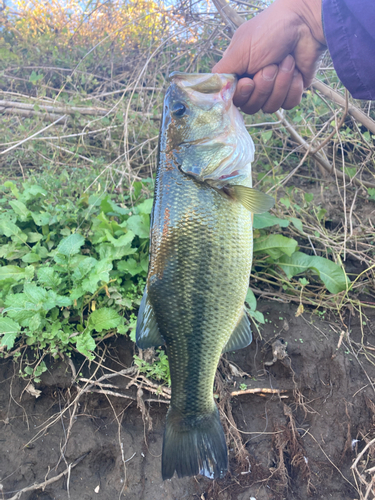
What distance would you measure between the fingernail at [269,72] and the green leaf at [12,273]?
2.09 metres

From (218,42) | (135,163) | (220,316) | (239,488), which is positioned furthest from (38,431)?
(218,42)

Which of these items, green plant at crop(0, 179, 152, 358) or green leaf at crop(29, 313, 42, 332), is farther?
green plant at crop(0, 179, 152, 358)

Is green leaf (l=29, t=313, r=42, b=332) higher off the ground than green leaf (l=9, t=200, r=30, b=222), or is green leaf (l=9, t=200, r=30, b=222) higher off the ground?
green leaf (l=9, t=200, r=30, b=222)

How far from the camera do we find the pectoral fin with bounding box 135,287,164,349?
1.48 metres

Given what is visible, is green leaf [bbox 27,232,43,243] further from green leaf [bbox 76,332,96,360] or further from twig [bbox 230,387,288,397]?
twig [bbox 230,387,288,397]

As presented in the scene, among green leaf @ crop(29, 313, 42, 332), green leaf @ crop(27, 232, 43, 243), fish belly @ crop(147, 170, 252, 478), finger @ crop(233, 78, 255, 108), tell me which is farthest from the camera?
green leaf @ crop(27, 232, 43, 243)

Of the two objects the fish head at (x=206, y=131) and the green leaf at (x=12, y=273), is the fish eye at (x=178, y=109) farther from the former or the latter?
the green leaf at (x=12, y=273)

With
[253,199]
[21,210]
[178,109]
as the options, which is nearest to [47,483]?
[21,210]

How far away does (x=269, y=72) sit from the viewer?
5.14 ft


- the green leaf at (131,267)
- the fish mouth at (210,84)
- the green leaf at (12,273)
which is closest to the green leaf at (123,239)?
the green leaf at (131,267)

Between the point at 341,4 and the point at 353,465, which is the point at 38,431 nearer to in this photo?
the point at 353,465

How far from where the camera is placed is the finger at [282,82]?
1.59 m

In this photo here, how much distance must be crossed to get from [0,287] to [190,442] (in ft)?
5.74

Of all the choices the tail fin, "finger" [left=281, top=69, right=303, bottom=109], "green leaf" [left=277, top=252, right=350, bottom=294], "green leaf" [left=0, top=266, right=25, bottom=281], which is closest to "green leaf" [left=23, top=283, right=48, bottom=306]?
"green leaf" [left=0, top=266, right=25, bottom=281]
